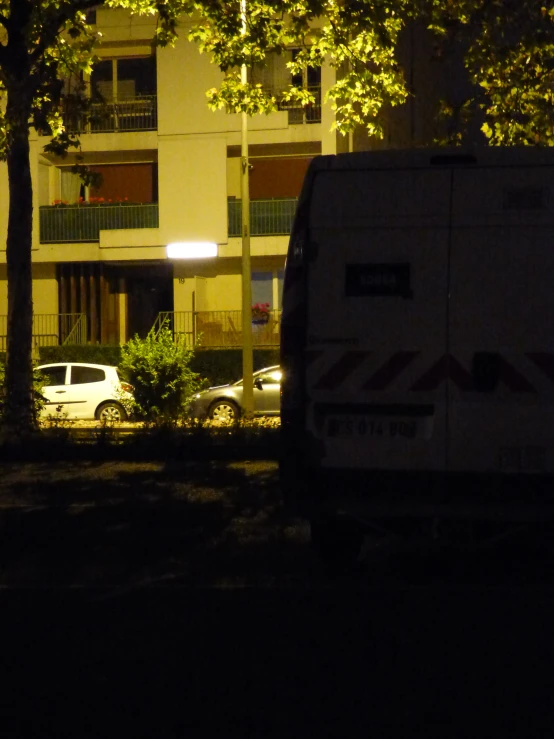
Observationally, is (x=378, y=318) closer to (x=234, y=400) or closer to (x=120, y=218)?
(x=234, y=400)

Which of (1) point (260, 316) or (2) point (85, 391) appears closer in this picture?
(2) point (85, 391)

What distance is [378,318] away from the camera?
6.81 m

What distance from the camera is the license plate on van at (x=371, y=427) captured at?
6816 mm

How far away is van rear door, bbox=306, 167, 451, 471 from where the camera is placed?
266 inches

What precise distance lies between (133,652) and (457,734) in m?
1.76

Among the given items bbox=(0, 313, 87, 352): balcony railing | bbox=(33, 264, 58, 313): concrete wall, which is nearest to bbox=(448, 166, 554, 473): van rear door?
bbox=(0, 313, 87, 352): balcony railing

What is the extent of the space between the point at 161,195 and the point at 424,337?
30.4m

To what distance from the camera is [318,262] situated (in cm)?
689

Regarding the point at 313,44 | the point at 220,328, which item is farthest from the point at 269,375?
the point at 313,44

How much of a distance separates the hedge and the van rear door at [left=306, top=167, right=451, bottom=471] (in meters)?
26.0

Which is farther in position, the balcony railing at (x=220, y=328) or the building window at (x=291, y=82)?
the balcony railing at (x=220, y=328)

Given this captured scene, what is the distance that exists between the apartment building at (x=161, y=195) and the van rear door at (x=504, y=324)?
91.9 ft

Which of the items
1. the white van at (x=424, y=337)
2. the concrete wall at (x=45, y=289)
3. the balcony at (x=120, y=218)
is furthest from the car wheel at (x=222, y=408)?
the white van at (x=424, y=337)

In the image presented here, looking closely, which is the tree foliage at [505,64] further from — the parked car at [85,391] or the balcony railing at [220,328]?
the balcony railing at [220,328]
